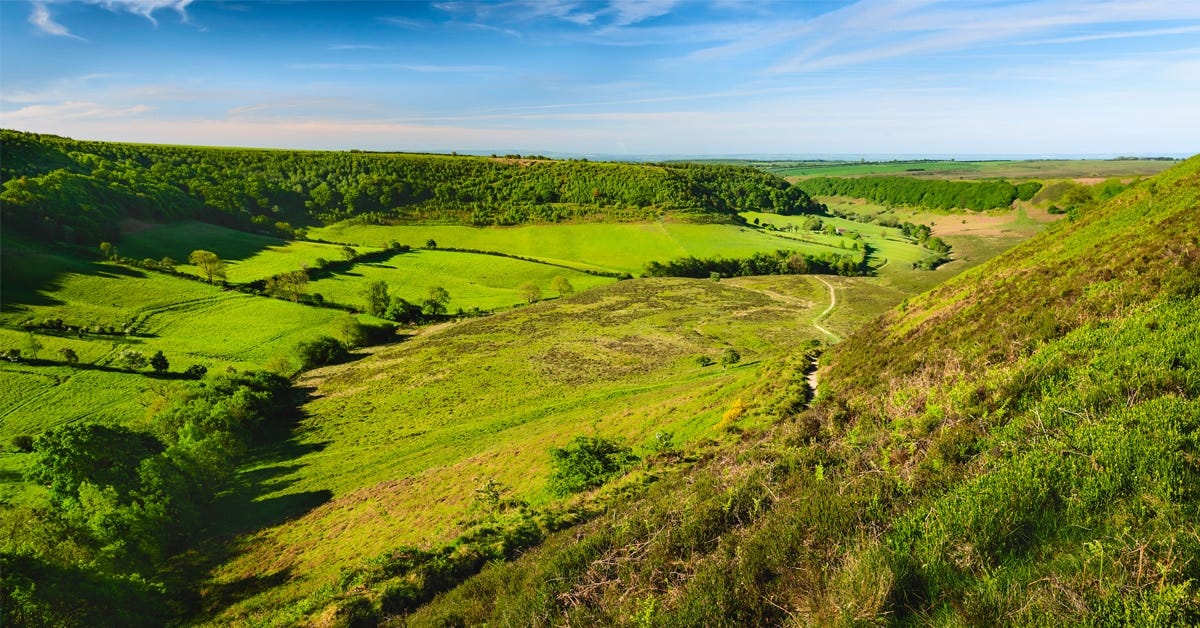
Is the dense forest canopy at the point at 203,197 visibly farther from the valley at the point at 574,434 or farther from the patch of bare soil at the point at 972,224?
Answer: the patch of bare soil at the point at 972,224

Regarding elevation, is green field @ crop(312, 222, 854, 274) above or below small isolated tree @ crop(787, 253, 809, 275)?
above

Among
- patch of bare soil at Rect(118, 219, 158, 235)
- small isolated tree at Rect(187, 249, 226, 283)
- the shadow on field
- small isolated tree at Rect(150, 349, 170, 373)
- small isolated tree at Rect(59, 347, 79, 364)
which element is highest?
patch of bare soil at Rect(118, 219, 158, 235)

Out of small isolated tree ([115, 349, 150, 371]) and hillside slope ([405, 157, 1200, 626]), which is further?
small isolated tree ([115, 349, 150, 371])

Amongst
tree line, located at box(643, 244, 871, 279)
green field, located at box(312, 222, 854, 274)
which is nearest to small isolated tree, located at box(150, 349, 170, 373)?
green field, located at box(312, 222, 854, 274)

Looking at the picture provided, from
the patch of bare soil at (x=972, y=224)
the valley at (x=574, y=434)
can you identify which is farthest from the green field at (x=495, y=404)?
the patch of bare soil at (x=972, y=224)

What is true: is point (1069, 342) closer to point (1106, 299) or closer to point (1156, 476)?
point (1106, 299)

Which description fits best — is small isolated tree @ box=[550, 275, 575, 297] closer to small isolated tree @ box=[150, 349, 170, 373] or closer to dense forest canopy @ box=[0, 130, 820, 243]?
Result: small isolated tree @ box=[150, 349, 170, 373]
